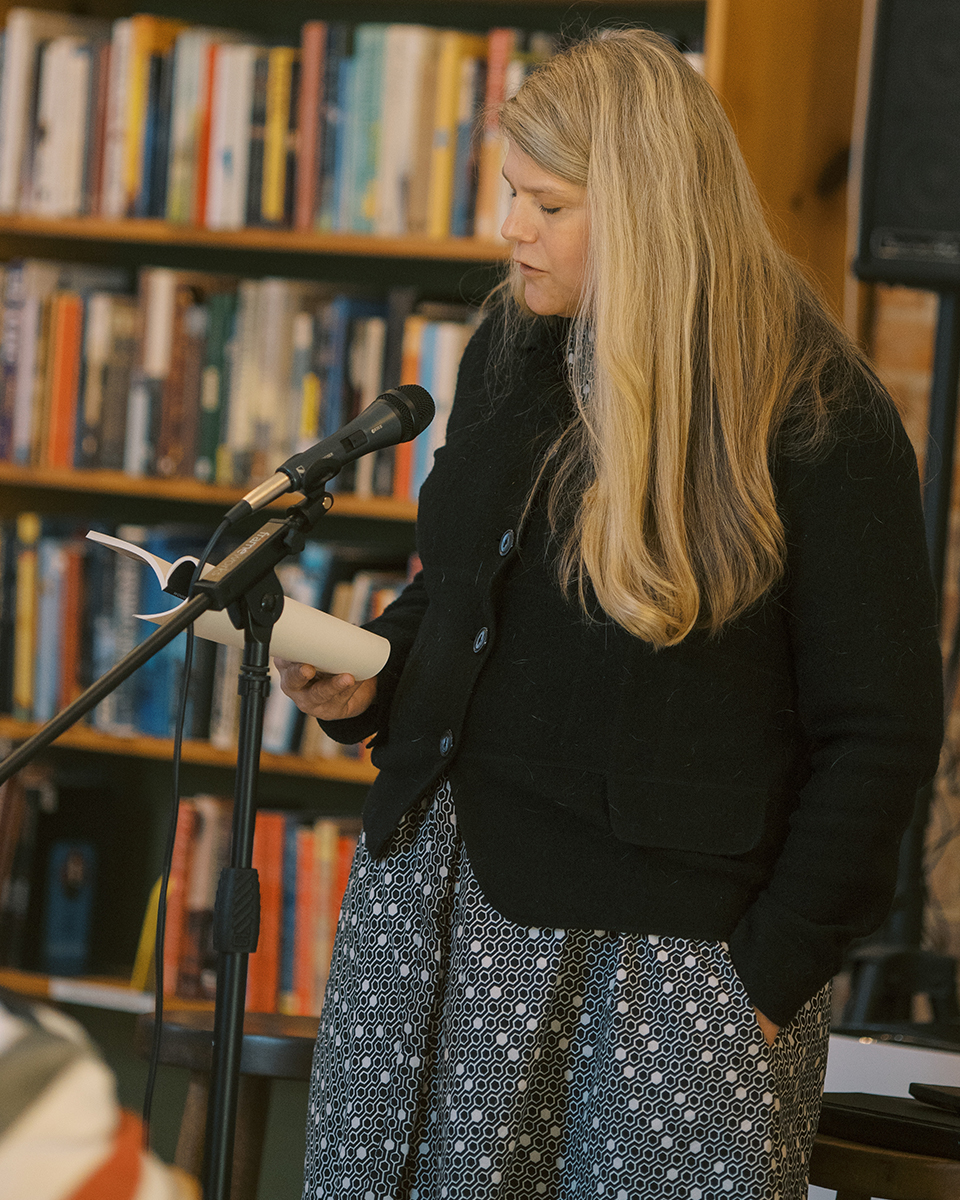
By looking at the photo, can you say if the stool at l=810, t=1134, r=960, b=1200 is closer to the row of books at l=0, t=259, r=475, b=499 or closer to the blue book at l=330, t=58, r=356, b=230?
the row of books at l=0, t=259, r=475, b=499

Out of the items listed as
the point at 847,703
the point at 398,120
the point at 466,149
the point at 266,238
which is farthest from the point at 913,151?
the point at 847,703

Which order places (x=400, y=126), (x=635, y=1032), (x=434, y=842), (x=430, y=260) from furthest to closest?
(x=430, y=260)
(x=400, y=126)
(x=434, y=842)
(x=635, y=1032)

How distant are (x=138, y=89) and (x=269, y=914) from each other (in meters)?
1.39

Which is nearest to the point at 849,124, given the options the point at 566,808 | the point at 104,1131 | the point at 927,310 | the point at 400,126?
the point at 927,310

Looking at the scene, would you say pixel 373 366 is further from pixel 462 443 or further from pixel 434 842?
pixel 434 842

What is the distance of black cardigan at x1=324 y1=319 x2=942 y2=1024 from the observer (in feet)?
3.88

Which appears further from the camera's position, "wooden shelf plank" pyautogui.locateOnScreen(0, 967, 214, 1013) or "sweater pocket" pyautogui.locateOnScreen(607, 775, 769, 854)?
"wooden shelf plank" pyautogui.locateOnScreen(0, 967, 214, 1013)

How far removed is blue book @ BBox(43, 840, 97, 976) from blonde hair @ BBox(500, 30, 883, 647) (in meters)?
1.69

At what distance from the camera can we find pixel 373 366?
243cm

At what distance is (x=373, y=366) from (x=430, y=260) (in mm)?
402

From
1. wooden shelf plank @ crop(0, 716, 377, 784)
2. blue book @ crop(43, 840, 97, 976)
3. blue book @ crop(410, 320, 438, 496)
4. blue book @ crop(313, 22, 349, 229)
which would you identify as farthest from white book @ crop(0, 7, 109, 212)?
blue book @ crop(43, 840, 97, 976)

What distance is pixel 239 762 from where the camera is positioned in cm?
103

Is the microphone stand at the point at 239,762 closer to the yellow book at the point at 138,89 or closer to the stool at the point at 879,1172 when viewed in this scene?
the stool at the point at 879,1172

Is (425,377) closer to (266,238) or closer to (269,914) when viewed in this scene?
(266,238)
